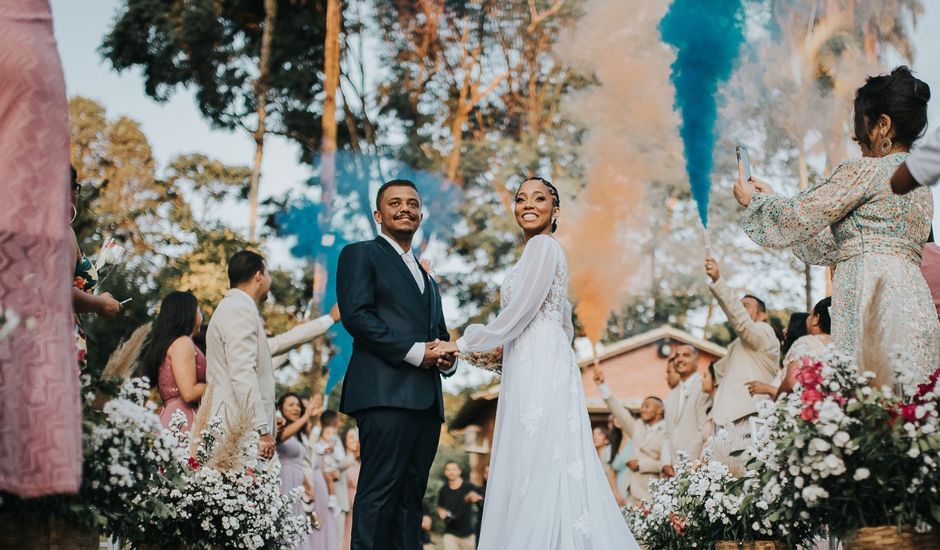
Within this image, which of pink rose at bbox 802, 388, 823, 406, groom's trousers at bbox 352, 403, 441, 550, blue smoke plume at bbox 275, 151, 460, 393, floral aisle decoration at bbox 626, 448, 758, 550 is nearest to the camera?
pink rose at bbox 802, 388, 823, 406

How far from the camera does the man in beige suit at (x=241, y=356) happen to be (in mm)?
8016

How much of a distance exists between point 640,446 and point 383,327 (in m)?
7.25

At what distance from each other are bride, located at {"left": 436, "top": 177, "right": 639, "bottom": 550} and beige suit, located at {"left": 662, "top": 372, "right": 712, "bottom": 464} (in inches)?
169

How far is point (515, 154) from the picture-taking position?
1156 inches

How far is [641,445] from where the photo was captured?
43.8 feet

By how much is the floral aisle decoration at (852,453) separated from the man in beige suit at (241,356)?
3.79 m

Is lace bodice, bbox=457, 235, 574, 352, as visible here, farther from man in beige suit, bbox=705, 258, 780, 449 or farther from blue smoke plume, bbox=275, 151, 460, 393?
blue smoke plume, bbox=275, 151, 460, 393

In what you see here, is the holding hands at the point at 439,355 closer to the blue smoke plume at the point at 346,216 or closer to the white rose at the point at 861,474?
the white rose at the point at 861,474

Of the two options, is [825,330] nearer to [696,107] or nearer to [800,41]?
[696,107]

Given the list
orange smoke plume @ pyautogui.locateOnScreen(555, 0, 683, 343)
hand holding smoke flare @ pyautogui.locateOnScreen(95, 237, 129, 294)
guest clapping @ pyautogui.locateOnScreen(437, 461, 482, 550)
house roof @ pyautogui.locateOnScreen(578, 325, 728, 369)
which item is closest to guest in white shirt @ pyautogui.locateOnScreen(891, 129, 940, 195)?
hand holding smoke flare @ pyautogui.locateOnScreen(95, 237, 129, 294)

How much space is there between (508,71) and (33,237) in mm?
27396

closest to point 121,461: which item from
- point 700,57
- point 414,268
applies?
point 414,268

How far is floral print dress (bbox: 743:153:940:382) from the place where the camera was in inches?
214

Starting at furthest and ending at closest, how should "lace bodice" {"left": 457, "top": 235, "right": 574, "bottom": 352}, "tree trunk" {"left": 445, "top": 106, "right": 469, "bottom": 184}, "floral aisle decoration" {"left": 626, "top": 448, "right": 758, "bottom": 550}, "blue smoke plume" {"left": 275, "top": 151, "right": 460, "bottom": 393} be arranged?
"tree trunk" {"left": 445, "top": 106, "right": 469, "bottom": 184} → "blue smoke plume" {"left": 275, "top": 151, "right": 460, "bottom": 393} → "lace bodice" {"left": 457, "top": 235, "right": 574, "bottom": 352} → "floral aisle decoration" {"left": 626, "top": 448, "right": 758, "bottom": 550}
